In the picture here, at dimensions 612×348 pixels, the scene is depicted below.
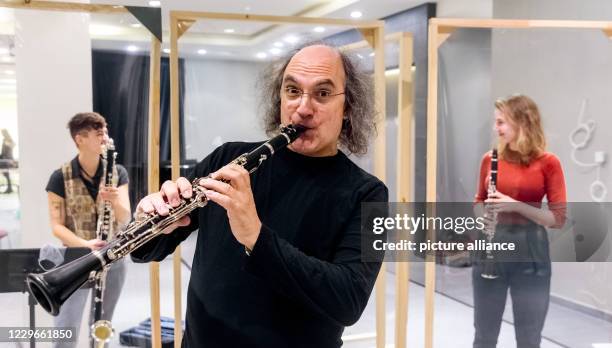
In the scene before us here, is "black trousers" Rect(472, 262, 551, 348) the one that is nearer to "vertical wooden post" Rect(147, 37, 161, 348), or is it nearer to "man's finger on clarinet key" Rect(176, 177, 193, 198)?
"vertical wooden post" Rect(147, 37, 161, 348)

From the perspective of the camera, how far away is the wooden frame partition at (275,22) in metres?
Answer: 2.53

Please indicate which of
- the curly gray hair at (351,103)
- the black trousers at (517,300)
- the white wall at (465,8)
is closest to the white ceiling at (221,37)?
the curly gray hair at (351,103)

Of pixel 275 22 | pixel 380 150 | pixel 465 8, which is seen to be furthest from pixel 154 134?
pixel 465 8

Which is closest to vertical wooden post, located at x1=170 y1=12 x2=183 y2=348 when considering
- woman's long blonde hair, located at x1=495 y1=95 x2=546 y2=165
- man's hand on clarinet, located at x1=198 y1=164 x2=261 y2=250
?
man's hand on clarinet, located at x1=198 y1=164 x2=261 y2=250

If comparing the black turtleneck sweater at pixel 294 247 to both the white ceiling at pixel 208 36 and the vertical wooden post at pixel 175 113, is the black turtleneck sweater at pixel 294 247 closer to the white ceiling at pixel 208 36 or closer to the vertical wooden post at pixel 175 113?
the white ceiling at pixel 208 36

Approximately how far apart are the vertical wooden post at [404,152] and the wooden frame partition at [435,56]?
0.22m

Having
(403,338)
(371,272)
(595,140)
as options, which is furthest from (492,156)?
(371,272)

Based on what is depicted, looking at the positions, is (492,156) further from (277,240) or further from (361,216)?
(277,240)

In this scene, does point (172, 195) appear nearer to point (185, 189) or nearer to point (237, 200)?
point (185, 189)

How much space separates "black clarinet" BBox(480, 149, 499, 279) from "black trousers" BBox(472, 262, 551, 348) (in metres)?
0.03

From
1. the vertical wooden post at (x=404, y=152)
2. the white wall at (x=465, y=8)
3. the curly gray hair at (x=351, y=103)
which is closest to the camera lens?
the curly gray hair at (x=351, y=103)

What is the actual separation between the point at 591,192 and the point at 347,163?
6.22ft

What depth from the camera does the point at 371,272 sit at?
4.23ft

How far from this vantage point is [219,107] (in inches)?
109
